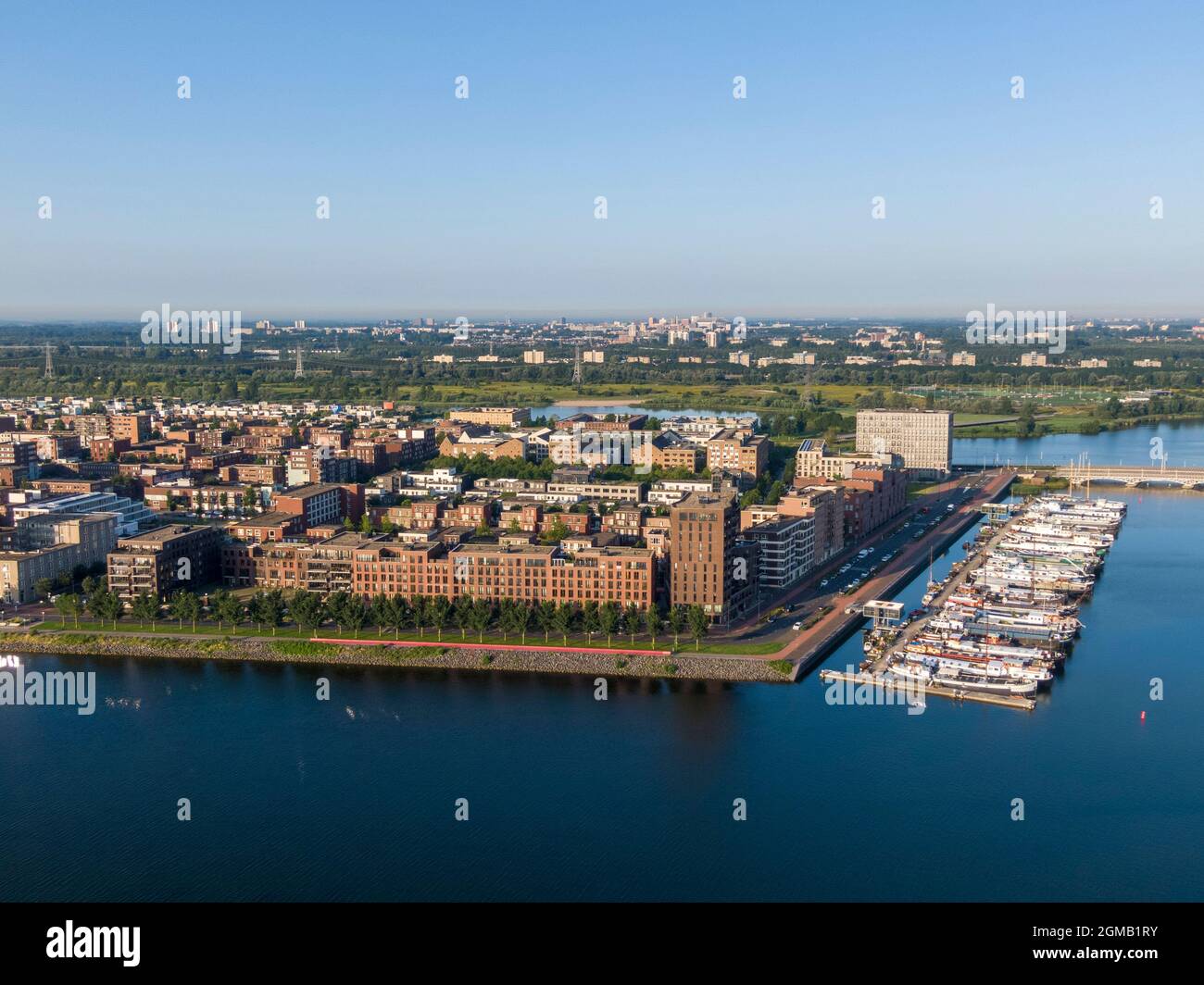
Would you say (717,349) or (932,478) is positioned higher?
(717,349)

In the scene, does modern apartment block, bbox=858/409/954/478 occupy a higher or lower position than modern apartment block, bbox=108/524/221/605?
higher

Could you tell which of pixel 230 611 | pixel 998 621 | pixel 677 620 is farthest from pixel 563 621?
pixel 998 621

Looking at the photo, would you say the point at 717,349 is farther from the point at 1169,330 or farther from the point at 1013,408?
the point at 1169,330

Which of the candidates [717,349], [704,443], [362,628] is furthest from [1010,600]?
[717,349]

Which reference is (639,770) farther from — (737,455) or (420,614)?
(737,455)

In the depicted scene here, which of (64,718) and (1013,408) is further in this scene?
(1013,408)

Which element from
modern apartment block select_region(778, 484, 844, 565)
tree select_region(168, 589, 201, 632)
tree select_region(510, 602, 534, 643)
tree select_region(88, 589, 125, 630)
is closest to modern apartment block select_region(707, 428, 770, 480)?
modern apartment block select_region(778, 484, 844, 565)

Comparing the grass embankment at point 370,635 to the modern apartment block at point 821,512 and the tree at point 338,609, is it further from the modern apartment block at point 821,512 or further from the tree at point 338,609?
the modern apartment block at point 821,512

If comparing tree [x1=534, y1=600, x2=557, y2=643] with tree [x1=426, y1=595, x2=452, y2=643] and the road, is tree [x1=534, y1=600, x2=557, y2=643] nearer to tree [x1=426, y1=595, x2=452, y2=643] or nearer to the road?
tree [x1=426, y1=595, x2=452, y2=643]
